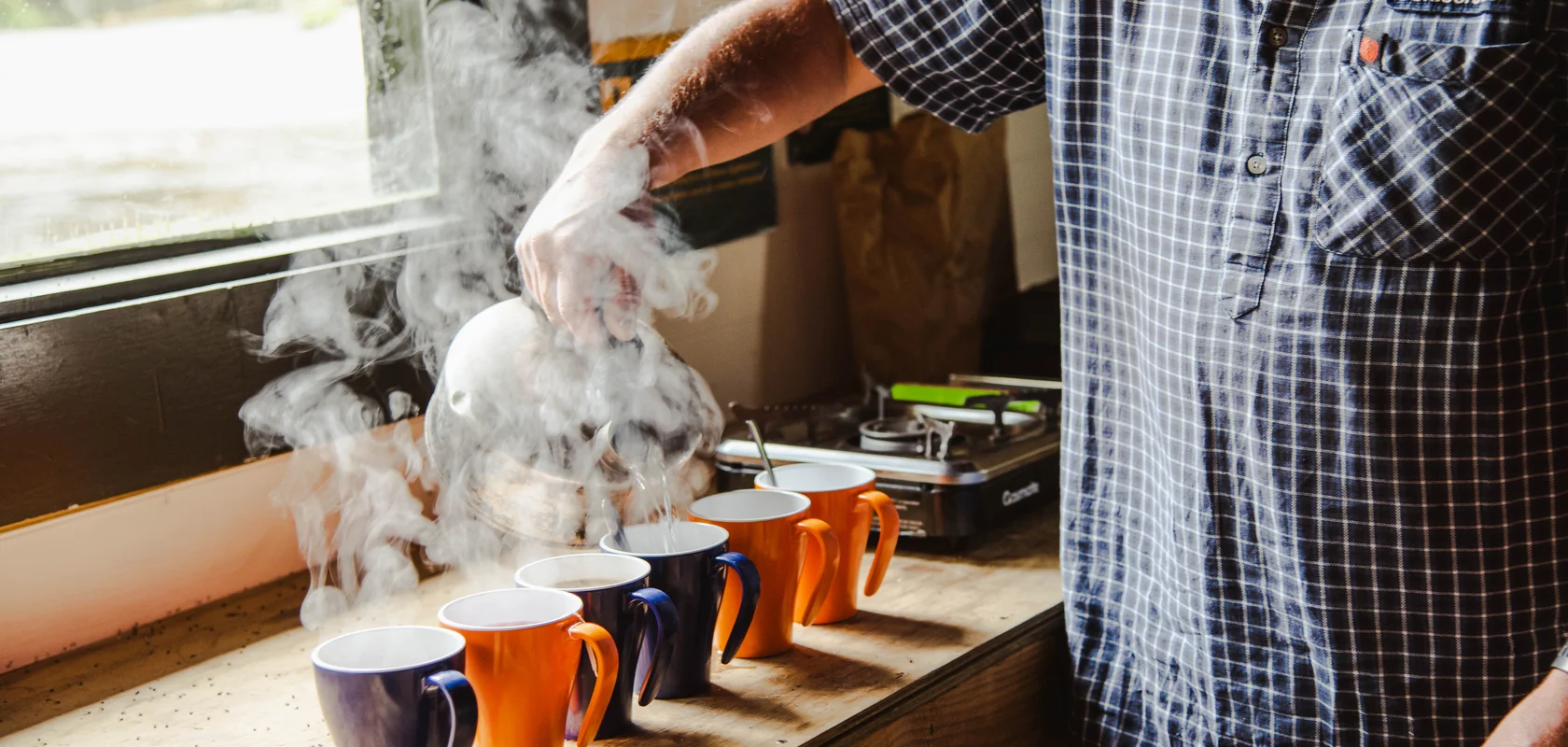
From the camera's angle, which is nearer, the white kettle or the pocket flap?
the pocket flap

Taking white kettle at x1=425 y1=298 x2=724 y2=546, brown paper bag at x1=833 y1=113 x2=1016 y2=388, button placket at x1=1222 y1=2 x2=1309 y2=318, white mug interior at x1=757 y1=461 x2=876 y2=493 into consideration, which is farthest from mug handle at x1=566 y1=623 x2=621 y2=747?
brown paper bag at x1=833 y1=113 x2=1016 y2=388

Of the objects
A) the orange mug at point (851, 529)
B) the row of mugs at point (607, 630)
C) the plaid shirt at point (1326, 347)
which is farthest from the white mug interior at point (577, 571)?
the plaid shirt at point (1326, 347)

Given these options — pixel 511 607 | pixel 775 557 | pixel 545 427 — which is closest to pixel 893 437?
pixel 775 557

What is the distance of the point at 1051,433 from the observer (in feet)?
5.36

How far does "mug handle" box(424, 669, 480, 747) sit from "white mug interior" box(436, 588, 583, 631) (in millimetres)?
115

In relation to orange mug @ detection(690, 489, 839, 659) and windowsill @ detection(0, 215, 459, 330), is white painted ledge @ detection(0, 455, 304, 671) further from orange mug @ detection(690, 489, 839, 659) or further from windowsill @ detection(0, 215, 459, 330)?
orange mug @ detection(690, 489, 839, 659)

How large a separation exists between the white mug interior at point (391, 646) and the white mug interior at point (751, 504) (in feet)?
1.00

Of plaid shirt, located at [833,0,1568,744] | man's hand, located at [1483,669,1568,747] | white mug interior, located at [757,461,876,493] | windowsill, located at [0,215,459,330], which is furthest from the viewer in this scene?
white mug interior, located at [757,461,876,493]

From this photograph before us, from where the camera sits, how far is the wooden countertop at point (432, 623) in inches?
41.5

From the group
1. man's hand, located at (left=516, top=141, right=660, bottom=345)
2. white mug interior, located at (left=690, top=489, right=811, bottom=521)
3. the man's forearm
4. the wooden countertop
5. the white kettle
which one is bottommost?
the wooden countertop

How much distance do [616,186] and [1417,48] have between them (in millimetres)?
636

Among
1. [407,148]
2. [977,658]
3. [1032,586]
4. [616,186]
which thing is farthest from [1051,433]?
[407,148]

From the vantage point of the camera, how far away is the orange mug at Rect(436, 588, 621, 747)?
3.05ft

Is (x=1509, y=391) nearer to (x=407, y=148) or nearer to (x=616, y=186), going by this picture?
(x=616, y=186)
